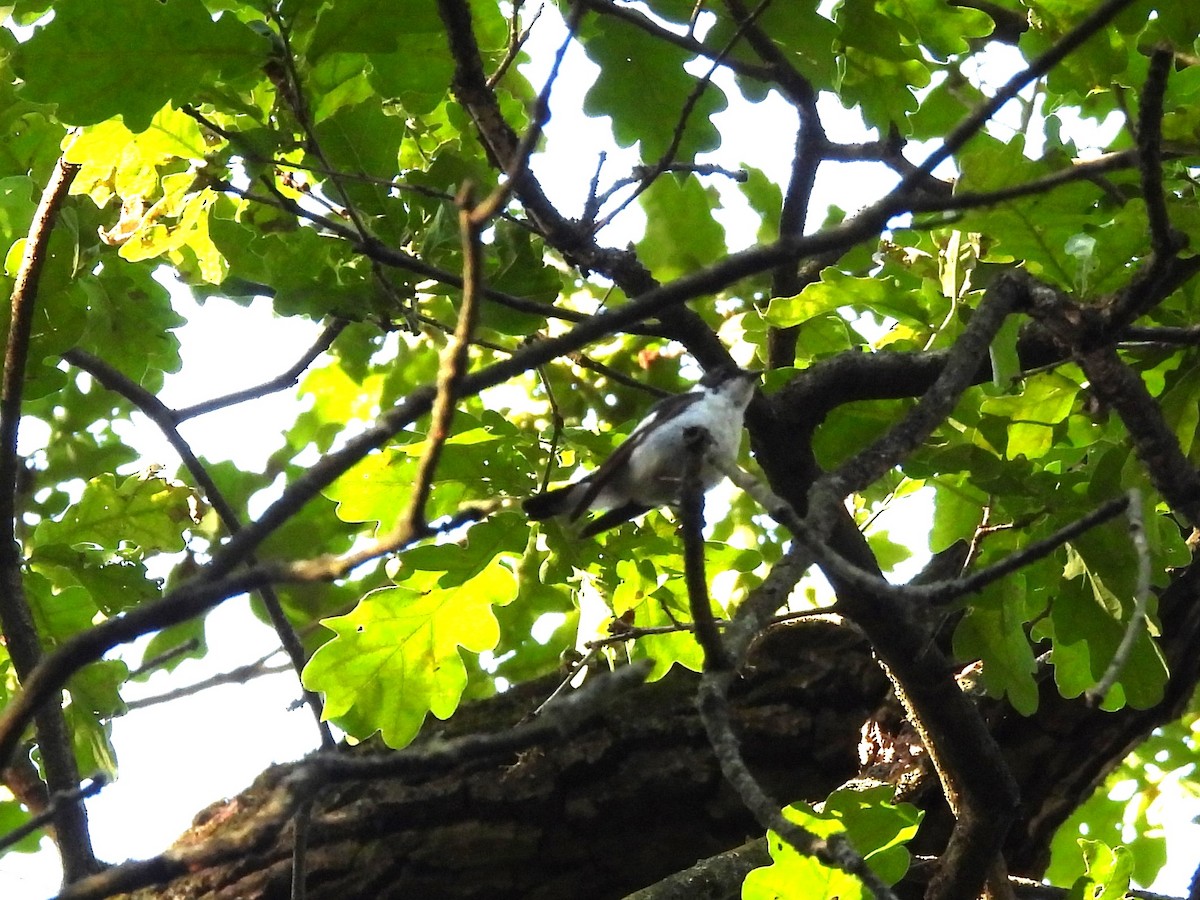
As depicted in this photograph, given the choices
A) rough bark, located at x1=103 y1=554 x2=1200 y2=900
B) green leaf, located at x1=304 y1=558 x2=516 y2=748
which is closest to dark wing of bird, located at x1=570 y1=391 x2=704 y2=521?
green leaf, located at x1=304 y1=558 x2=516 y2=748

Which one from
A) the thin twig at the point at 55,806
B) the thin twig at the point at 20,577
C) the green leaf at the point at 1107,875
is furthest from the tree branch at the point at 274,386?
the green leaf at the point at 1107,875

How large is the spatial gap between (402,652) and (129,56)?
5.39 ft

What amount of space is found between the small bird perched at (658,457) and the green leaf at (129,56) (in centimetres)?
140

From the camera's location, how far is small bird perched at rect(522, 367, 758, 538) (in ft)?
11.0

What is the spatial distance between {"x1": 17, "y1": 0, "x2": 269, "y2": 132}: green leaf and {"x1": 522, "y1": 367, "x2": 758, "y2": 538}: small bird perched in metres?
1.40

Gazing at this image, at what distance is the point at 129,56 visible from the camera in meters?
2.64

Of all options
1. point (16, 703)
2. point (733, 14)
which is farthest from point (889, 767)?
point (16, 703)

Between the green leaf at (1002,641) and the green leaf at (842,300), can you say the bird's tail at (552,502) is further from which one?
the green leaf at (1002,641)

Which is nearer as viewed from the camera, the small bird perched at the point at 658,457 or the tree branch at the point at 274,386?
the small bird perched at the point at 658,457

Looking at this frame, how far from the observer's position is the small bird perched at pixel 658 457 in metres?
3.36

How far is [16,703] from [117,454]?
3881 millimetres

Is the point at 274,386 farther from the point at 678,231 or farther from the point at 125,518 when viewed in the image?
the point at 678,231

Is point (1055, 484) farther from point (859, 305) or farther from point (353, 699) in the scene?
point (353, 699)

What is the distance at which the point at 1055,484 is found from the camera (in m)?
2.91
